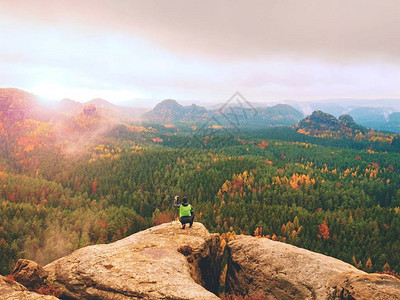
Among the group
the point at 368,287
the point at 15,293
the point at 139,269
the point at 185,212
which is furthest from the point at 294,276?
the point at 15,293

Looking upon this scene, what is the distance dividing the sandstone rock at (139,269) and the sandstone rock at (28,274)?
4.35 feet

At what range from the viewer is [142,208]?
158 m

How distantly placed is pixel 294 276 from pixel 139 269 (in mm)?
18389

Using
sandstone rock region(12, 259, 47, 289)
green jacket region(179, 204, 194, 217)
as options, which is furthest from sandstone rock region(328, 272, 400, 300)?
sandstone rock region(12, 259, 47, 289)

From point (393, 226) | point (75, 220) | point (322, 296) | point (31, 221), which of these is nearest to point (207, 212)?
point (75, 220)

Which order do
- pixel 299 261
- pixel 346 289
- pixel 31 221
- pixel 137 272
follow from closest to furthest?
1. pixel 346 289
2. pixel 137 272
3. pixel 299 261
4. pixel 31 221

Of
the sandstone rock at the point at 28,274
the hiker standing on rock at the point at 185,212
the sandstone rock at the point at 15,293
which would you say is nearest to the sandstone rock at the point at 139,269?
the sandstone rock at the point at 28,274

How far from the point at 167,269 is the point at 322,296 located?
16.4 meters

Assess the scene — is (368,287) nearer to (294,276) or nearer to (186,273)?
(294,276)

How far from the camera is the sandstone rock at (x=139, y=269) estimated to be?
2206 cm

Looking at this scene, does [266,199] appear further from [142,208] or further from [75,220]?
[75,220]

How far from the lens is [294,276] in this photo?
94.2 feet

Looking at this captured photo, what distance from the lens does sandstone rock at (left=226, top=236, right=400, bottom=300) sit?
800 inches

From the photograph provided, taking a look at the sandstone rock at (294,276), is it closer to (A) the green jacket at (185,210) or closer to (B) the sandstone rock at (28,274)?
(A) the green jacket at (185,210)
